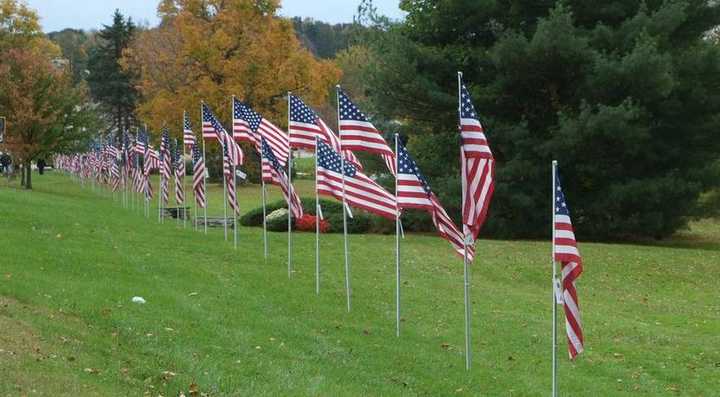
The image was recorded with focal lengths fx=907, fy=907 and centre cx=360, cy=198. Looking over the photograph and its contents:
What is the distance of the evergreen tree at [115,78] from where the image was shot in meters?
76.5

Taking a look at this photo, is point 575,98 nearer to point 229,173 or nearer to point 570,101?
point 570,101

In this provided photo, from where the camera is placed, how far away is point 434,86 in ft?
91.9

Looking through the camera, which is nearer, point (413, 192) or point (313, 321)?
point (413, 192)

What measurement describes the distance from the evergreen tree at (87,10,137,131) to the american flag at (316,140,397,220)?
63.7m

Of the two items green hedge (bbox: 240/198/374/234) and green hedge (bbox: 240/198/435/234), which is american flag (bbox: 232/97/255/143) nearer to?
green hedge (bbox: 240/198/435/234)

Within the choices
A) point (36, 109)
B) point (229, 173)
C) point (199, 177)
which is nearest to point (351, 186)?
point (229, 173)

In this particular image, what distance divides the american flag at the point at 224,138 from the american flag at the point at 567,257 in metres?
13.3

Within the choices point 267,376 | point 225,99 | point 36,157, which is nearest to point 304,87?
point 225,99

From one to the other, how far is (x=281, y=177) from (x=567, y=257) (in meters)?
9.97

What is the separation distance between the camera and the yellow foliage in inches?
1965

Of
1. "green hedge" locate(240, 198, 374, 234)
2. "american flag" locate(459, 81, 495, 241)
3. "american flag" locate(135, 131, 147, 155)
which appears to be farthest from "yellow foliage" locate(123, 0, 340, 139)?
"american flag" locate(459, 81, 495, 241)

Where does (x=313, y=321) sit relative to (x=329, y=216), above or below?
below

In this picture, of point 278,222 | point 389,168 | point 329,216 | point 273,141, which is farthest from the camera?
point 329,216

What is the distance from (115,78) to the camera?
76.9 metres
